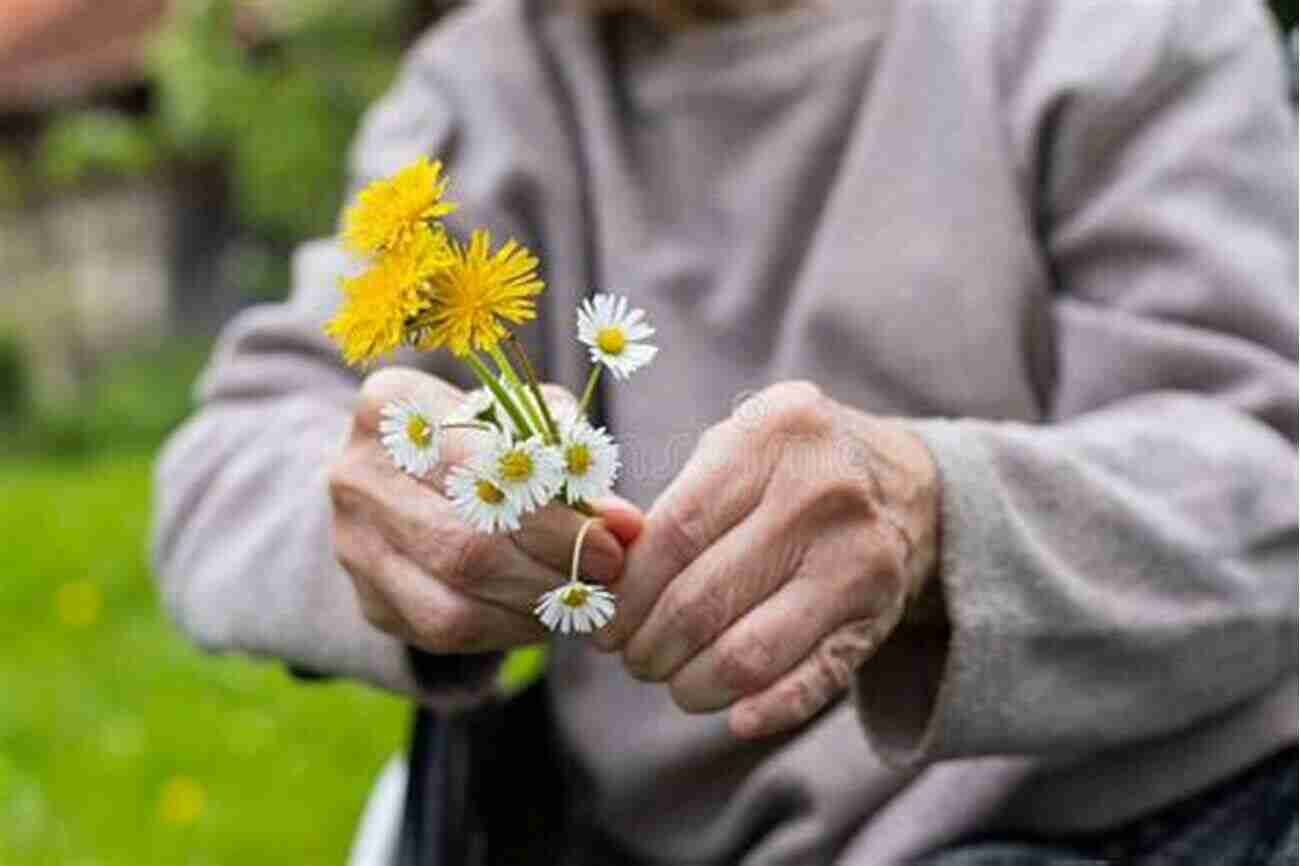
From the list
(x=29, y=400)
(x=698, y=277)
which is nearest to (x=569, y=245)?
(x=698, y=277)

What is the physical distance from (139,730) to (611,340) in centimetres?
201

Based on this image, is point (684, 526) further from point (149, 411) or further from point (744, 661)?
point (149, 411)

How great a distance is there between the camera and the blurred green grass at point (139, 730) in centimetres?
228

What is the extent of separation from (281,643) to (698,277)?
29 centimetres

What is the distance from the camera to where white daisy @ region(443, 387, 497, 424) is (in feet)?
2.45

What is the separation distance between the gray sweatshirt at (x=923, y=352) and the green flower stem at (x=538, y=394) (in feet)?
0.76

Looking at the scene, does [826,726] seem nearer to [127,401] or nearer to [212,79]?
[127,401]

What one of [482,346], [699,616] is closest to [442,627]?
[699,616]

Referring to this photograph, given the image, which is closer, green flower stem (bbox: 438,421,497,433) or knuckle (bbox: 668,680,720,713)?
green flower stem (bbox: 438,421,497,433)

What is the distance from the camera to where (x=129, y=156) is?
480 cm

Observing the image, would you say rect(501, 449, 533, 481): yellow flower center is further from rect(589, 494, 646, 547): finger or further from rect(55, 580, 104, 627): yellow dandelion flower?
rect(55, 580, 104, 627): yellow dandelion flower

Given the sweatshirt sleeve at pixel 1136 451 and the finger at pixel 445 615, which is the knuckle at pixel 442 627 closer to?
the finger at pixel 445 615

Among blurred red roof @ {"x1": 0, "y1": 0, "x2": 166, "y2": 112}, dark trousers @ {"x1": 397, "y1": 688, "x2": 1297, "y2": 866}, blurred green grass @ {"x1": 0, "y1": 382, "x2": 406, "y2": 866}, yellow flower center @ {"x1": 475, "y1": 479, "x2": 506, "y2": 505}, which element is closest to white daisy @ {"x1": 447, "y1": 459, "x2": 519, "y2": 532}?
yellow flower center @ {"x1": 475, "y1": 479, "x2": 506, "y2": 505}

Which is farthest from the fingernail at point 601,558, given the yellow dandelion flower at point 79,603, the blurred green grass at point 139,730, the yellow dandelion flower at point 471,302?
the yellow dandelion flower at point 79,603
